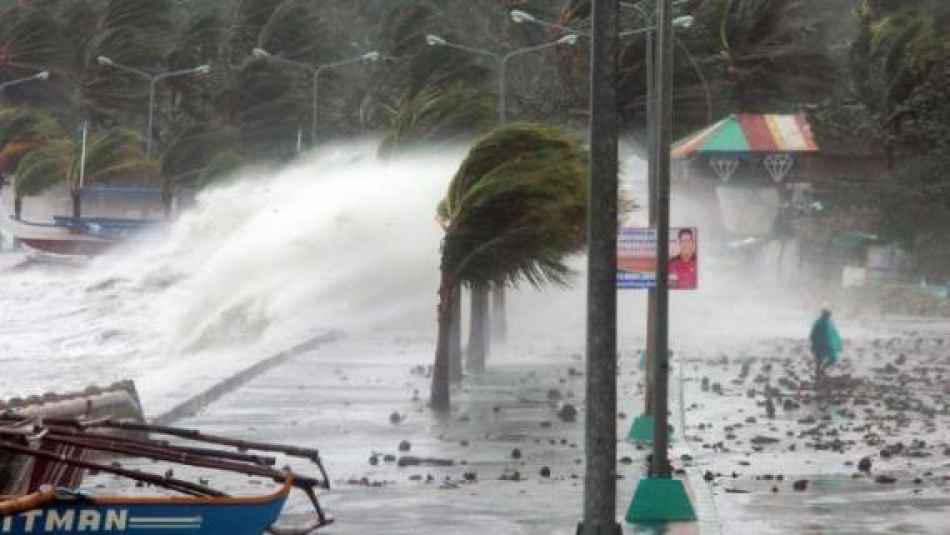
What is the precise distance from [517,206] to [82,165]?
78282mm

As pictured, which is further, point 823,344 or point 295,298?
point 295,298

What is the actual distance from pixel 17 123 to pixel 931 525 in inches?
4331

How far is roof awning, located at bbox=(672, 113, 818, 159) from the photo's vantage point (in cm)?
9431

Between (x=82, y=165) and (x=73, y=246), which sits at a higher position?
(x=82, y=165)

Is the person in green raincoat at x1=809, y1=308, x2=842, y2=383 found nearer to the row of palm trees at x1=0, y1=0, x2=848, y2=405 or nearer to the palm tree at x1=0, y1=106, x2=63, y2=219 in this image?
the row of palm trees at x1=0, y1=0, x2=848, y2=405

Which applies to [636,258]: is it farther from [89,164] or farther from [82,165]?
[89,164]

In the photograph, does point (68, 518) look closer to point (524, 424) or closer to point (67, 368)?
point (524, 424)

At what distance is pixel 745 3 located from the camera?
111 m

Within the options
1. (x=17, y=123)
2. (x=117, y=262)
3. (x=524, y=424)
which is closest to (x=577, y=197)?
(x=524, y=424)

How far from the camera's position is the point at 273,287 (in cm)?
5691

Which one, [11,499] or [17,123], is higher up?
[17,123]

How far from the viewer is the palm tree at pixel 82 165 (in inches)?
4267

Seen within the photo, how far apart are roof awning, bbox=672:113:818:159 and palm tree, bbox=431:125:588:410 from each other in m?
61.8

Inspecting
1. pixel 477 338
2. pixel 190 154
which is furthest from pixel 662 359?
pixel 190 154
